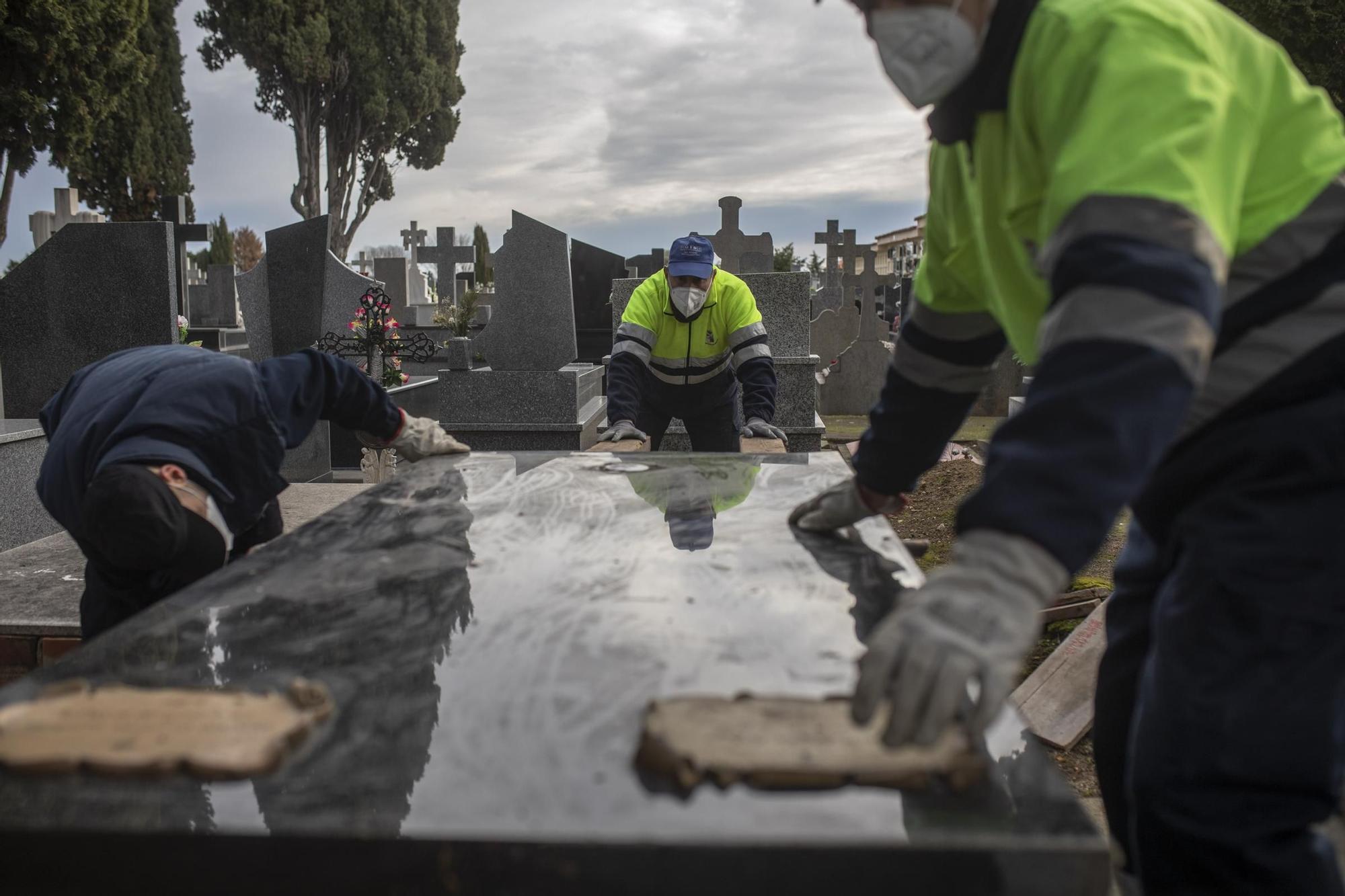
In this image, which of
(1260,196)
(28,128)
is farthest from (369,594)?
(28,128)

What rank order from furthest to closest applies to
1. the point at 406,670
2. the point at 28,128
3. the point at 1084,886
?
1. the point at 28,128
2. the point at 406,670
3. the point at 1084,886

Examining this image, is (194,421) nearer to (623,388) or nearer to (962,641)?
(962,641)

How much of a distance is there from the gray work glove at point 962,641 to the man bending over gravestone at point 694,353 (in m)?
4.36

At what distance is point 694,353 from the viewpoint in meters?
5.83

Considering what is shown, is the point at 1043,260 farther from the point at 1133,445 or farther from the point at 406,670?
the point at 406,670

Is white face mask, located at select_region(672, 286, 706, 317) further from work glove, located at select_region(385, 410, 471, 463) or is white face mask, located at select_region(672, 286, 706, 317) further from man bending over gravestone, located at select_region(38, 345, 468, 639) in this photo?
man bending over gravestone, located at select_region(38, 345, 468, 639)

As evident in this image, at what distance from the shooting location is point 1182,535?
144 centimetres

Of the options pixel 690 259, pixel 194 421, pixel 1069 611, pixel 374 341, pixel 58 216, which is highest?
pixel 58 216

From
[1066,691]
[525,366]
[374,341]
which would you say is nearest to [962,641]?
[1066,691]

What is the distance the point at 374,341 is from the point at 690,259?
166 inches

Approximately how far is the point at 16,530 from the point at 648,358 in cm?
329

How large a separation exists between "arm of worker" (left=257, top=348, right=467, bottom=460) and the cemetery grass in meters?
1.60

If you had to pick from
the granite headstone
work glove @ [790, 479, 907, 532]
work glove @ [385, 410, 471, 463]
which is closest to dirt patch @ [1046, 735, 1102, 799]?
work glove @ [790, 479, 907, 532]

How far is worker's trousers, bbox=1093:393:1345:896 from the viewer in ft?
4.25
